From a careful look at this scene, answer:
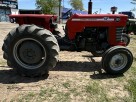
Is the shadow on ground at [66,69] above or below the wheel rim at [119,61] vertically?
below

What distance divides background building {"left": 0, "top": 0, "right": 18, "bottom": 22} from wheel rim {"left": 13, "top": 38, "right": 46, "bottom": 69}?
43.6 m

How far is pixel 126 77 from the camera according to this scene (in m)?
6.69

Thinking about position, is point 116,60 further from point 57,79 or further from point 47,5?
point 47,5

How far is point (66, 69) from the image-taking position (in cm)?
739

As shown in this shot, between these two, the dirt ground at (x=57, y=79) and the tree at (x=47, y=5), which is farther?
the tree at (x=47, y=5)

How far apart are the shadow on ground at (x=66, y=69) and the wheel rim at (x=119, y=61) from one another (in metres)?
0.34

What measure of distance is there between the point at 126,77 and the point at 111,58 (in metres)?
0.63

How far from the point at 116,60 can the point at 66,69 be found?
1462 millimetres

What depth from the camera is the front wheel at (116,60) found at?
6.67 metres

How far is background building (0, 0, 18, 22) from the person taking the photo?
49.0 m

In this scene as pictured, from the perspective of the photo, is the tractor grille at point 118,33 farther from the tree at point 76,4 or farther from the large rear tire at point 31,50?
the tree at point 76,4

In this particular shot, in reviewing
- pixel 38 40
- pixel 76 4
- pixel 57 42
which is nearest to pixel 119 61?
pixel 57 42

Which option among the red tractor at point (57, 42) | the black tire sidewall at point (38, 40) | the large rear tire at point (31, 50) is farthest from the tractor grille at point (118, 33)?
the black tire sidewall at point (38, 40)

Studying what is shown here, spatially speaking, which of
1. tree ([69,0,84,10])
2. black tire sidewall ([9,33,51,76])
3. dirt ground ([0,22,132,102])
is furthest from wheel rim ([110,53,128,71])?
tree ([69,0,84,10])
